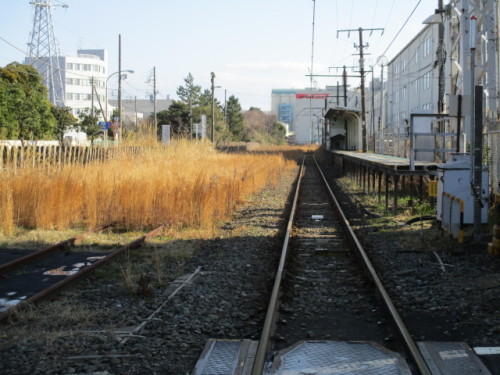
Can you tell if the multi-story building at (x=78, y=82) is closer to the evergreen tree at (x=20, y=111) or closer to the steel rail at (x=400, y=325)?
the evergreen tree at (x=20, y=111)

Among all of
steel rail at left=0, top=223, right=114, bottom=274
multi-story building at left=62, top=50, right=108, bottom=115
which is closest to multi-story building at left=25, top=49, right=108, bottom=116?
multi-story building at left=62, top=50, right=108, bottom=115

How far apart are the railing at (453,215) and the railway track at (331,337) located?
183 cm

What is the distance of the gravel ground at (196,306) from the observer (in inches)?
177

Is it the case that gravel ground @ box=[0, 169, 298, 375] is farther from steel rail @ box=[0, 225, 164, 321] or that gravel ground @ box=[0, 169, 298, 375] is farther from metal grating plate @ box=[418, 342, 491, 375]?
metal grating plate @ box=[418, 342, 491, 375]

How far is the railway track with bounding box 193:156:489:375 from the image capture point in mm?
4359

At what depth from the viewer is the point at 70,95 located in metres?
105

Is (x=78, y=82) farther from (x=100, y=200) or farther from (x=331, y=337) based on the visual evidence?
(x=331, y=337)

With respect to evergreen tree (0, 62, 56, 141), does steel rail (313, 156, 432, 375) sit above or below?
below

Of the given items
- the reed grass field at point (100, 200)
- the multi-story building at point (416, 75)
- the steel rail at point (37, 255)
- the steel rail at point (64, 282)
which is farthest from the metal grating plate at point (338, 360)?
the multi-story building at point (416, 75)

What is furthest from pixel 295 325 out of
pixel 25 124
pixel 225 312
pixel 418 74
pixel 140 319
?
pixel 418 74

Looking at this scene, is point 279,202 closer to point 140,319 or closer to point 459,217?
point 459,217

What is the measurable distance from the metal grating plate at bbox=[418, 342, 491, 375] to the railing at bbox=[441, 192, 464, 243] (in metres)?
4.50

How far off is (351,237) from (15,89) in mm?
27634

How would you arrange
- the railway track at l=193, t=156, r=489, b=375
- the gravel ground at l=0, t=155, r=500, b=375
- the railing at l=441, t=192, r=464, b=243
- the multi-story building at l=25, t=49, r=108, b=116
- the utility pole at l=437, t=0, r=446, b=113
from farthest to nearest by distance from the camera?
the multi-story building at l=25, t=49, r=108, b=116, the utility pole at l=437, t=0, r=446, b=113, the railing at l=441, t=192, r=464, b=243, the gravel ground at l=0, t=155, r=500, b=375, the railway track at l=193, t=156, r=489, b=375
